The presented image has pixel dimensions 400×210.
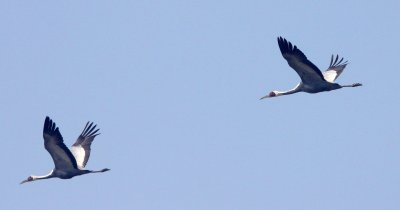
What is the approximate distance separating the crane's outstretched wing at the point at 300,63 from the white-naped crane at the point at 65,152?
8.45 meters

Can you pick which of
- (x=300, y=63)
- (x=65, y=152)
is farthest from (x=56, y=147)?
(x=300, y=63)

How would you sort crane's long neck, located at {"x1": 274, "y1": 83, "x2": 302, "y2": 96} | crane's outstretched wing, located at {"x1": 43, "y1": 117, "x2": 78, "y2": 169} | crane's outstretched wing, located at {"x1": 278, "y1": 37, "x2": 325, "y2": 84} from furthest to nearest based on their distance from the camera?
crane's long neck, located at {"x1": 274, "y1": 83, "x2": 302, "y2": 96} → crane's outstretched wing, located at {"x1": 43, "y1": 117, "x2": 78, "y2": 169} → crane's outstretched wing, located at {"x1": 278, "y1": 37, "x2": 325, "y2": 84}

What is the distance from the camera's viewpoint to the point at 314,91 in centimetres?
4472

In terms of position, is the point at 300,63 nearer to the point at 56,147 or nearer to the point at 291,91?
the point at 291,91

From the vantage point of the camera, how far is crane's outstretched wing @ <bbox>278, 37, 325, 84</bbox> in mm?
41344

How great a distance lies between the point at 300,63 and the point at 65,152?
9604 mm

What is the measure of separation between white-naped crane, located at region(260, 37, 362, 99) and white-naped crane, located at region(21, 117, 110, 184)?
784cm

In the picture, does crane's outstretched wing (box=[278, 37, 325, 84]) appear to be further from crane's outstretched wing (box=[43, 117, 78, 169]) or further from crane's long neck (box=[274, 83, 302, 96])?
crane's outstretched wing (box=[43, 117, 78, 169])

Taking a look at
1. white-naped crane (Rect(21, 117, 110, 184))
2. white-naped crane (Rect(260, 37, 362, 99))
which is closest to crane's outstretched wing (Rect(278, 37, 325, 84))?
white-naped crane (Rect(260, 37, 362, 99))

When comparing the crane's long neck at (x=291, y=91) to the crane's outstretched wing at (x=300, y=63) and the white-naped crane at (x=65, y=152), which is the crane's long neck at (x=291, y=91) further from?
the white-naped crane at (x=65, y=152)

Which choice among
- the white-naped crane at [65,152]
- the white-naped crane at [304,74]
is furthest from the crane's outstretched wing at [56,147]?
the white-naped crane at [304,74]

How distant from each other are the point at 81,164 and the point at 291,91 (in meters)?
9.03

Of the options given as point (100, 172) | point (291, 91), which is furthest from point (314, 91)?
point (100, 172)

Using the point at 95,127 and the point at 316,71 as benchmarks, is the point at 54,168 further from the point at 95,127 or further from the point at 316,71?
the point at 316,71
